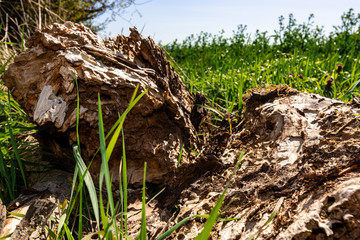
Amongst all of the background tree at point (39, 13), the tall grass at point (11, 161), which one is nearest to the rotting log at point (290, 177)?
the tall grass at point (11, 161)

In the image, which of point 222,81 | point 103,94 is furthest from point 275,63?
point 103,94

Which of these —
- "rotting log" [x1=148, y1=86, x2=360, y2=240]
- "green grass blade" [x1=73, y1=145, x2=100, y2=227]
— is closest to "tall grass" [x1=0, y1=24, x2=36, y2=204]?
"green grass blade" [x1=73, y1=145, x2=100, y2=227]

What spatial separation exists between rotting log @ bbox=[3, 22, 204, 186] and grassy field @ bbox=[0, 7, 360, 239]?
0.17 metres

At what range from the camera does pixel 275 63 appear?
394 cm

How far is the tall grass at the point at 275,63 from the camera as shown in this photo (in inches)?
121

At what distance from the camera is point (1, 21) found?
493 cm

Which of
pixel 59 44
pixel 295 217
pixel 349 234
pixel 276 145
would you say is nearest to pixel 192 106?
pixel 276 145

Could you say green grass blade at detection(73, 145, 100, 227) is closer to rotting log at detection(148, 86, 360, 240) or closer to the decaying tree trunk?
the decaying tree trunk

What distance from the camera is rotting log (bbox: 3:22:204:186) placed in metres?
1.77

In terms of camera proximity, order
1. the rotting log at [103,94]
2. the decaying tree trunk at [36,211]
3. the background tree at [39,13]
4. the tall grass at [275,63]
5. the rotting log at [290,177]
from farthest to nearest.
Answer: the background tree at [39,13], the tall grass at [275,63], the rotting log at [103,94], the decaying tree trunk at [36,211], the rotting log at [290,177]

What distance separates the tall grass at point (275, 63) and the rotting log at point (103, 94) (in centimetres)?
57

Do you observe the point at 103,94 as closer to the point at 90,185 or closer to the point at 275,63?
the point at 90,185

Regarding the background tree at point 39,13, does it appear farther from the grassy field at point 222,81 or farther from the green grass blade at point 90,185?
the green grass blade at point 90,185

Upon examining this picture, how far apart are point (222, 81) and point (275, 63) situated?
41.0 inches
